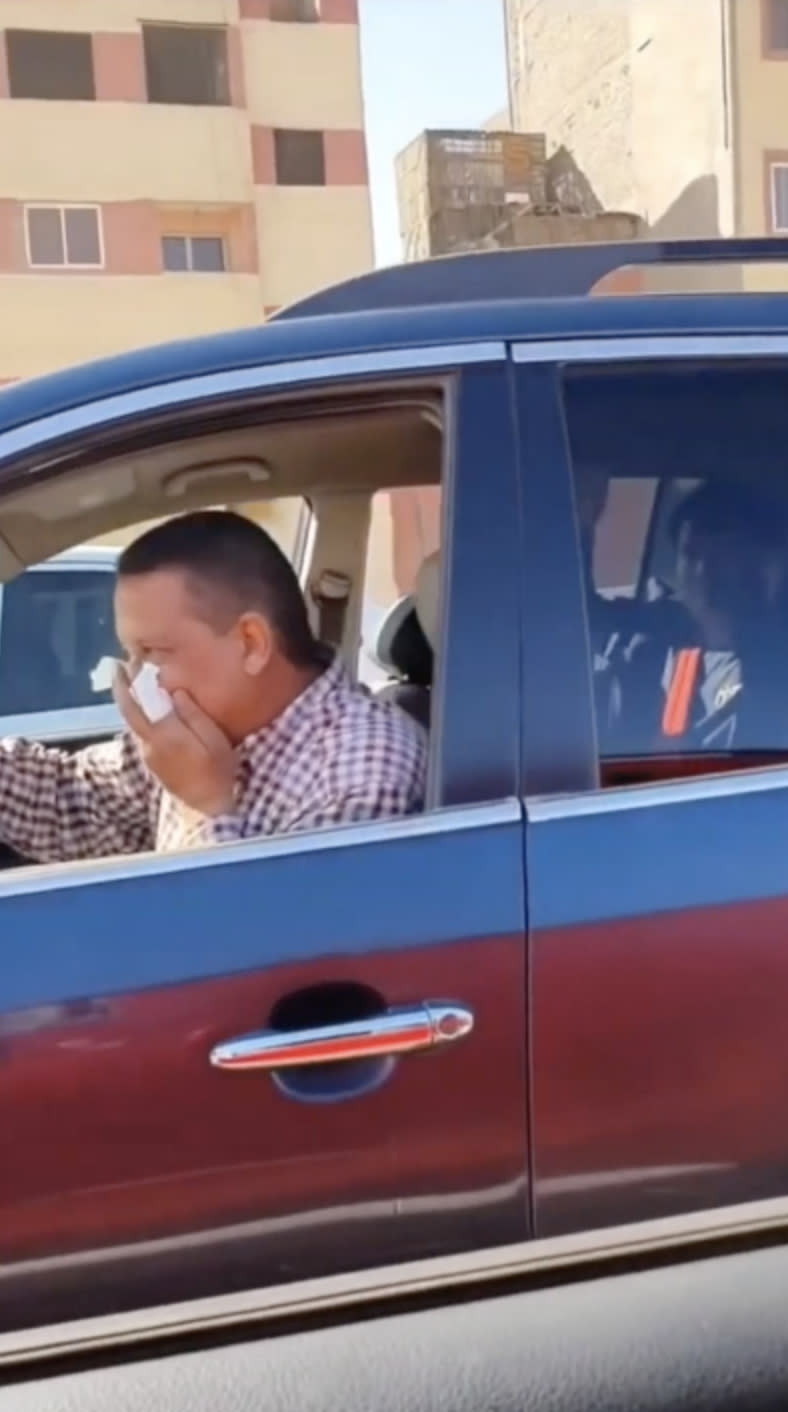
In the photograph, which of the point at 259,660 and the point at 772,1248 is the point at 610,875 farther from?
the point at 259,660

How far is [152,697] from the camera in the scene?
2.12 meters

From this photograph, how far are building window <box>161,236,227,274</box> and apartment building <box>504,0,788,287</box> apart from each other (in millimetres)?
6325

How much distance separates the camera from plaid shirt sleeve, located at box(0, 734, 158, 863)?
2.68 m

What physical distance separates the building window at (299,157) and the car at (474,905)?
869 inches

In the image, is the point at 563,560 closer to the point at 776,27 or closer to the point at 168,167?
the point at 168,167

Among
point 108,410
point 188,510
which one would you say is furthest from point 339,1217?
point 188,510

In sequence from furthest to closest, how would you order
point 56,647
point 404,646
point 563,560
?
1. point 56,647
2. point 404,646
3. point 563,560

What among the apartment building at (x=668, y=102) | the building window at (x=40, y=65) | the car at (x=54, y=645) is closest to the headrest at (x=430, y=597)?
the car at (x=54, y=645)

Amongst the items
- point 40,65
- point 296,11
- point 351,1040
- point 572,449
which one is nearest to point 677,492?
point 572,449

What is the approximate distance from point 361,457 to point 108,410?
2.14 ft

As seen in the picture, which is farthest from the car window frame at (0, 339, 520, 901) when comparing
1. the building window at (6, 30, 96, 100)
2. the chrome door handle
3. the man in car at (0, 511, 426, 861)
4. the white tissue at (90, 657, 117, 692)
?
the building window at (6, 30, 96, 100)

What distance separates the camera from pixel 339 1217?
1.81 m

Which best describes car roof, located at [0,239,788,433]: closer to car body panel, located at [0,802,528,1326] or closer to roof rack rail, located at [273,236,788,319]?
roof rack rail, located at [273,236,788,319]

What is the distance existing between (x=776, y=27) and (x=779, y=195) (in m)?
2.21
